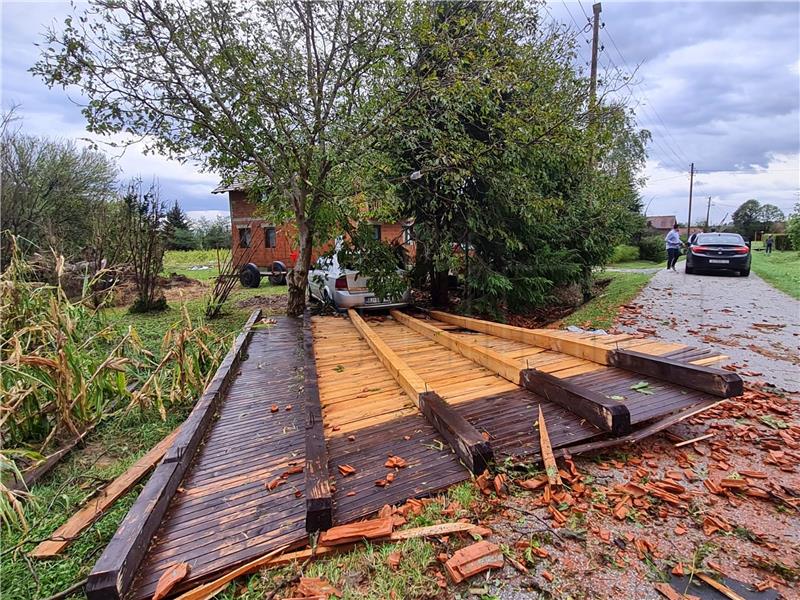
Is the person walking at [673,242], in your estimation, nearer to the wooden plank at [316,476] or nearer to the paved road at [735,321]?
the paved road at [735,321]

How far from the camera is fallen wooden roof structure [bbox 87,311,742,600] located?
1.97 metres

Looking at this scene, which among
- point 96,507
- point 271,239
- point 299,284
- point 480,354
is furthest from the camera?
point 271,239

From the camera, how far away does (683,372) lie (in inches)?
129

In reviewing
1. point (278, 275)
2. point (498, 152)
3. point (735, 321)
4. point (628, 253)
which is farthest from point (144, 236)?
point (628, 253)

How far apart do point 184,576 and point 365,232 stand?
290 inches

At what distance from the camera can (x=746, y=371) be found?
4.31 metres

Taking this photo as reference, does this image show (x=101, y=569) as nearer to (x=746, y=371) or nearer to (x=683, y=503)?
(x=683, y=503)

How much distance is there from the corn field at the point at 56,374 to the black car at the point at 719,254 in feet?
49.0

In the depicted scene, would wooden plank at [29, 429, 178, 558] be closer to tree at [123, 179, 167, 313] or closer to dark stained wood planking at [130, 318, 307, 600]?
dark stained wood planking at [130, 318, 307, 600]

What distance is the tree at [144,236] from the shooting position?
941cm

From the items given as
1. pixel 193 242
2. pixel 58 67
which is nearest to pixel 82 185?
pixel 58 67

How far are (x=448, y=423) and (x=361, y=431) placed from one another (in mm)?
702

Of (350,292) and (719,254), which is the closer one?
(350,292)

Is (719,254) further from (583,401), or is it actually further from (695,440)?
(583,401)
